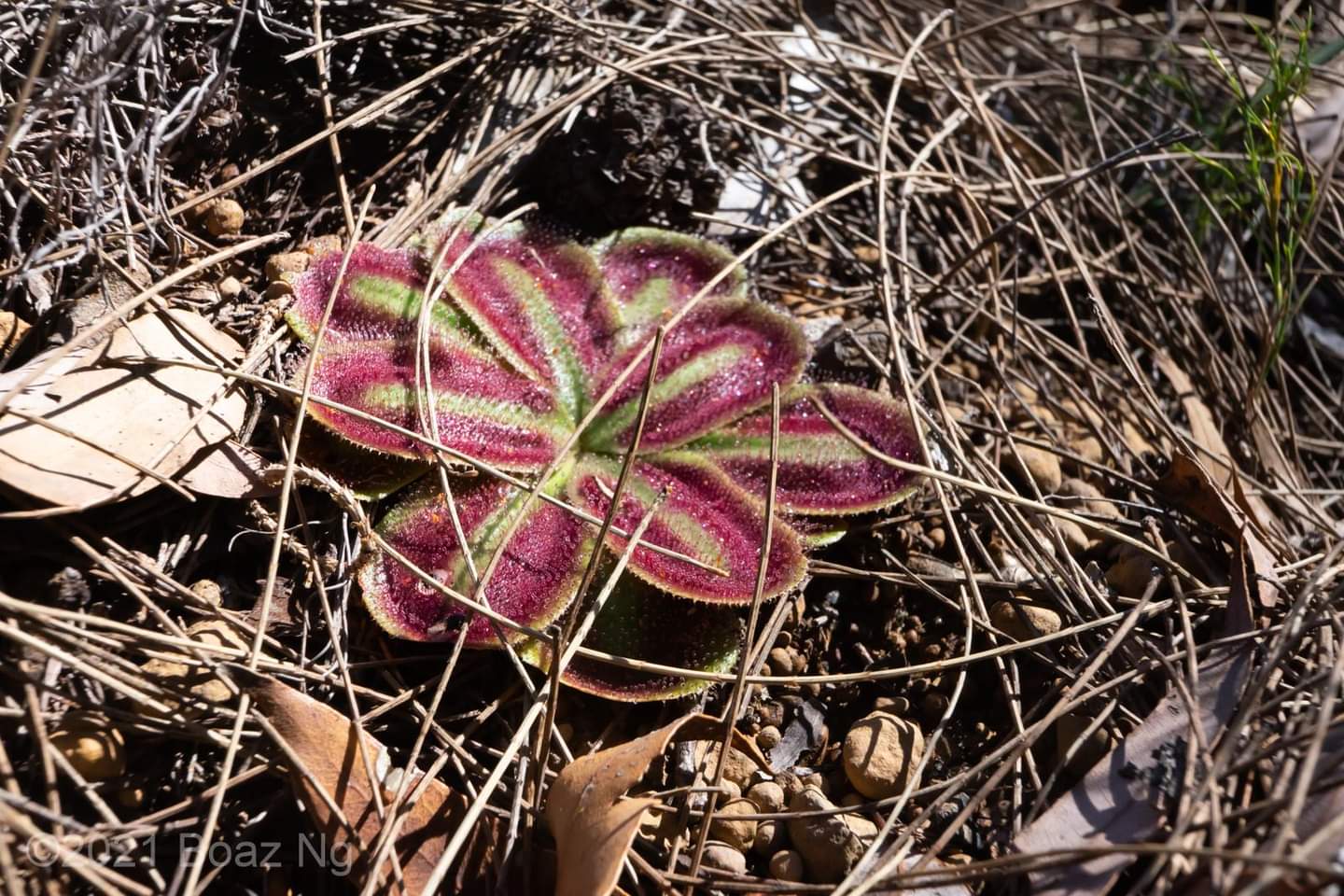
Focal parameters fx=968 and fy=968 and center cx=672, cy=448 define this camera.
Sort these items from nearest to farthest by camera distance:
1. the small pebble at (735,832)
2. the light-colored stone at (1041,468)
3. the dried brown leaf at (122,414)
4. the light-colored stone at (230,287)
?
the dried brown leaf at (122,414) < the small pebble at (735,832) < the light-colored stone at (230,287) < the light-colored stone at (1041,468)

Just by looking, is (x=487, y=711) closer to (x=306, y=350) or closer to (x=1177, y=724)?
(x=306, y=350)

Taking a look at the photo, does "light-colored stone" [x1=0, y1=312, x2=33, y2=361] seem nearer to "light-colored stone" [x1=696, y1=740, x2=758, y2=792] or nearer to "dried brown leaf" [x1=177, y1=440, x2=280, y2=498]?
"dried brown leaf" [x1=177, y1=440, x2=280, y2=498]

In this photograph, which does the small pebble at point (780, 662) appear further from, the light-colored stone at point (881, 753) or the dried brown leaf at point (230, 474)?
the dried brown leaf at point (230, 474)

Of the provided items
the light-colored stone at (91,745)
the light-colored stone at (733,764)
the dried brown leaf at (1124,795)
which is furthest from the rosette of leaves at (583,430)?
the dried brown leaf at (1124,795)

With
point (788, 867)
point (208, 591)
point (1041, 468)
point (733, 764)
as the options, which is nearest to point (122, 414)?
point (208, 591)

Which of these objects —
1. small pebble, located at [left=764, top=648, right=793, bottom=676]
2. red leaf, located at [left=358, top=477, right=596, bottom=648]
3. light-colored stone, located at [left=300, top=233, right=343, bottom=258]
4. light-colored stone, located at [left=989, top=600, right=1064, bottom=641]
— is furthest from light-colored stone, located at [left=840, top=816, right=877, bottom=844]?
light-colored stone, located at [left=300, top=233, right=343, bottom=258]
